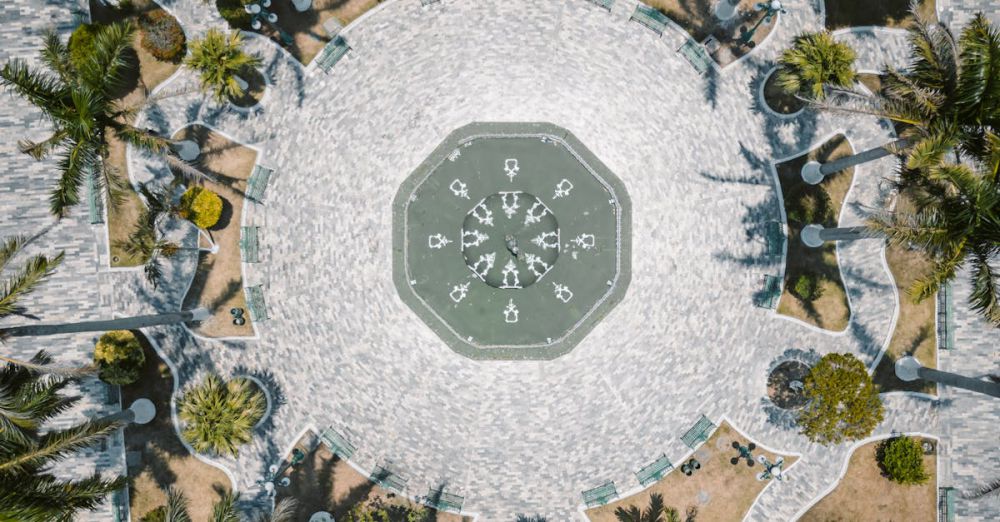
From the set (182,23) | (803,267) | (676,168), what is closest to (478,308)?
(676,168)

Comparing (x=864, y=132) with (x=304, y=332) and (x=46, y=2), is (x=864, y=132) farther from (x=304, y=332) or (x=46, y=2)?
(x=46, y=2)

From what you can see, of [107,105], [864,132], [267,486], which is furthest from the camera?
[864,132]

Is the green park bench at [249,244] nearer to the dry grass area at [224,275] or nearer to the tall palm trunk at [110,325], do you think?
the dry grass area at [224,275]

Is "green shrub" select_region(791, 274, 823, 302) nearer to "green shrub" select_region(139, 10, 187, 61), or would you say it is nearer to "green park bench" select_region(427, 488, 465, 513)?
"green park bench" select_region(427, 488, 465, 513)

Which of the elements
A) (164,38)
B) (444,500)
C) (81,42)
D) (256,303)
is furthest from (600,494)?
(81,42)

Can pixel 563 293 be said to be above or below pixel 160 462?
above

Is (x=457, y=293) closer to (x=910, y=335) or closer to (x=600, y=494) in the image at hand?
(x=600, y=494)

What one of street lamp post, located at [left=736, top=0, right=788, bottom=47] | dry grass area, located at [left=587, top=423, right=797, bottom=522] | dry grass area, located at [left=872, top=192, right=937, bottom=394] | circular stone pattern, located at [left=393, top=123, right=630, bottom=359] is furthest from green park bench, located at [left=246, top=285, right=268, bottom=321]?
dry grass area, located at [left=872, top=192, right=937, bottom=394]
